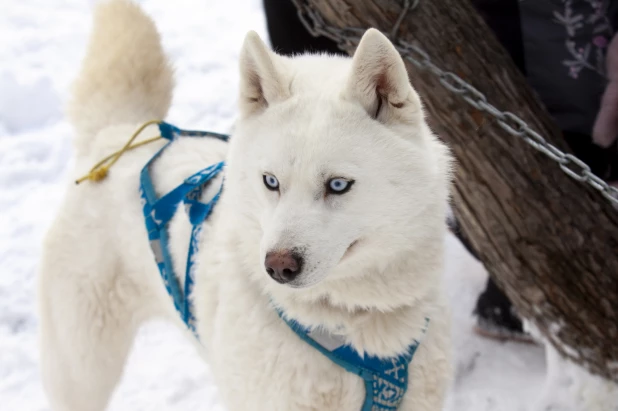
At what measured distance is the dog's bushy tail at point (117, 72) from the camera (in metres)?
2.38

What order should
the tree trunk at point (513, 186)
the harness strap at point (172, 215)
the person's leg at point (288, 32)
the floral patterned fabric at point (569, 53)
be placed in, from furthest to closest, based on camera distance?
the person's leg at point (288, 32) < the floral patterned fabric at point (569, 53) < the tree trunk at point (513, 186) < the harness strap at point (172, 215)

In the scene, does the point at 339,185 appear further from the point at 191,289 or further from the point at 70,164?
the point at 70,164

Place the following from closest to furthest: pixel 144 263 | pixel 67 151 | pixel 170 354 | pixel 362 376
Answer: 1. pixel 362 376
2. pixel 144 263
3. pixel 170 354
4. pixel 67 151

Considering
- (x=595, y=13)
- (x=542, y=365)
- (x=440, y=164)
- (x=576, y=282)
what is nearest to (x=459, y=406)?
(x=542, y=365)

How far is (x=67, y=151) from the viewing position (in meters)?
4.59

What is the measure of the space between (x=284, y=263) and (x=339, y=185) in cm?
24

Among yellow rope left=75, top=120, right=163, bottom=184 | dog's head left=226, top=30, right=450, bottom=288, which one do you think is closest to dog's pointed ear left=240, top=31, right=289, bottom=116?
dog's head left=226, top=30, right=450, bottom=288

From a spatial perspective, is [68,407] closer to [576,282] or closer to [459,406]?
[459,406]

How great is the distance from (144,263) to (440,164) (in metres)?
1.12

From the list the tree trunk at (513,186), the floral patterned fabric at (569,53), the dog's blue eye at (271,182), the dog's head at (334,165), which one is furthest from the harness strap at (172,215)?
the floral patterned fabric at (569,53)

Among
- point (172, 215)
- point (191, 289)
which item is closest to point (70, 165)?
point (172, 215)

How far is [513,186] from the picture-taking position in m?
2.34

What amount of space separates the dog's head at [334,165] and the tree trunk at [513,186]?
0.71 metres

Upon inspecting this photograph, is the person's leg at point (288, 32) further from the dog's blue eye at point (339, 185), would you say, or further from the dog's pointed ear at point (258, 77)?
the dog's blue eye at point (339, 185)
